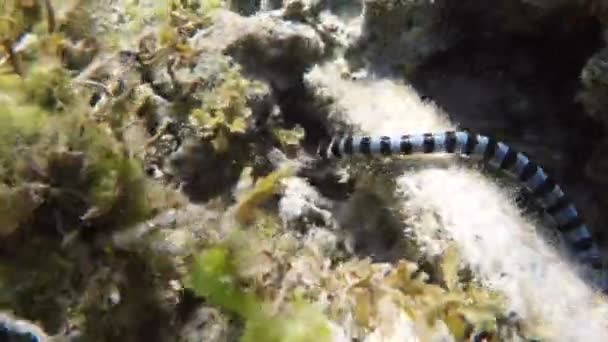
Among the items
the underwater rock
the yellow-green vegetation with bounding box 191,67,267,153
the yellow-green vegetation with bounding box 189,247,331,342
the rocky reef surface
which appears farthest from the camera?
the underwater rock

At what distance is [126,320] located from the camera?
2.87 meters

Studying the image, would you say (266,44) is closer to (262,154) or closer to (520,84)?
(262,154)

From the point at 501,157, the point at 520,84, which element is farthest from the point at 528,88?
the point at 501,157

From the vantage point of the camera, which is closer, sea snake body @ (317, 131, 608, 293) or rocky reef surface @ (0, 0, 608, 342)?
rocky reef surface @ (0, 0, 608, 342)

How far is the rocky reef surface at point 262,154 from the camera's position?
8.89 feet

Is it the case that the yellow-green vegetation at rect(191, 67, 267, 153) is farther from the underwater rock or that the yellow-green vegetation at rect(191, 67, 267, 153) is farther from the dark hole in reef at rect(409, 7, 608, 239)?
the dark hole in reef at rect(409, 7, 608, 239)

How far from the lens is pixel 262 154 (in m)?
4.52

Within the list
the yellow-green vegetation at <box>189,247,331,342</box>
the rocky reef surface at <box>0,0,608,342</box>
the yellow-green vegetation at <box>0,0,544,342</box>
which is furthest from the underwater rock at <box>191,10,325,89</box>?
the yellow-green vegetation at <box>189,247,331,342</box>

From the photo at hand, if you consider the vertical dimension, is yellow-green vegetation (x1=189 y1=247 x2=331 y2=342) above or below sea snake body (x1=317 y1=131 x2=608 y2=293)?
above

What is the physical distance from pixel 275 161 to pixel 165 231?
173 centimetres

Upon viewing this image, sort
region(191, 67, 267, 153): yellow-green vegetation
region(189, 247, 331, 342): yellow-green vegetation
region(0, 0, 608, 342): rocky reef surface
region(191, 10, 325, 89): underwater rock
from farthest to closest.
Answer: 1. region(191, 10, 325, 89): underwater rock
2. region(191, 67, 267, 153): yellow-green vegetation
3. region(0, 0, 608, 342): rocky reef surface
4. region(189, 247, 331, 342): yellow-green vegetation

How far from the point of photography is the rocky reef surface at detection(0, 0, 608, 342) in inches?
107

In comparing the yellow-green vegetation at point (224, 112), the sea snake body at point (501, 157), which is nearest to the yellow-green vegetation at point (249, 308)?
the yellow-green vegetation at point (224, 112)

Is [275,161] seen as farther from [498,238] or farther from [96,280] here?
[96,280]
